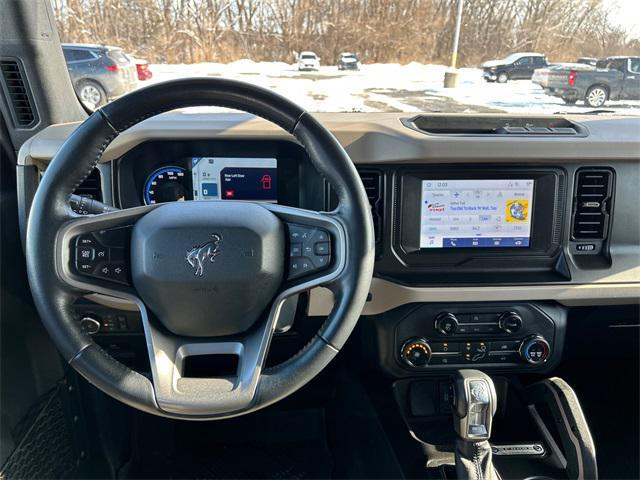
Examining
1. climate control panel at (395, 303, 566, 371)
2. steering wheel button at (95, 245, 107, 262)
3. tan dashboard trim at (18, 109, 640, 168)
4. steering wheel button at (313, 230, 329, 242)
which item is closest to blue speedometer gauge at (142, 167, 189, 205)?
tan dashboard trim at (18, 109, 640, 168)

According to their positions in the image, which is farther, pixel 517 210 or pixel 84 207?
pixel 517 210

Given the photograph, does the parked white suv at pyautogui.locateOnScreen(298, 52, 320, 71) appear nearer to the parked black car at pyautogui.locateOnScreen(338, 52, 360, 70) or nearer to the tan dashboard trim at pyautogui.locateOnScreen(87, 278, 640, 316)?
the parked black car at pyautogui.locateOnScreen(338, 52, 360, 70)

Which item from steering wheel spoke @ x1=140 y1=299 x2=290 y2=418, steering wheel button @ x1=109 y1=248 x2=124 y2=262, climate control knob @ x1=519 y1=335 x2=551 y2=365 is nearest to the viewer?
steering wheel spoke @ x1=140 y1=299 x2=290 y2=418

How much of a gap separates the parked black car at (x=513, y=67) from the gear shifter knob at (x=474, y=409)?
1.07 m

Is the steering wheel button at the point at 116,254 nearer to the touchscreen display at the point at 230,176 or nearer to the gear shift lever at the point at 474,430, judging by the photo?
the touchscreen display at the point at 230,176

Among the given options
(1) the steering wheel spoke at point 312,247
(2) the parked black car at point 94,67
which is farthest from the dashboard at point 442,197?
(1) the steering wheel spoke at point 312,247

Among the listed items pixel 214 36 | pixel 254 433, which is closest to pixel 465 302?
pixel 254 433

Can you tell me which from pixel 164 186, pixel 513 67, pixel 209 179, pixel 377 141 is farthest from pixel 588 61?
pixel 164 186

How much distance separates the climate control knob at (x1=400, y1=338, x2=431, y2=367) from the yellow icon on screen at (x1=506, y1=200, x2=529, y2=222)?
0.52 meters

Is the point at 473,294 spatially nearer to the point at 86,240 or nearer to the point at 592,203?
the point at 592,203

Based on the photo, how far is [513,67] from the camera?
6.70 feet

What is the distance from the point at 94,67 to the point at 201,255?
112 centimetres

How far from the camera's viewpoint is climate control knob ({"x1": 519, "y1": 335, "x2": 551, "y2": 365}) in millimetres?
2000

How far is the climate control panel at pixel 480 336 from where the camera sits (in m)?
1.96
